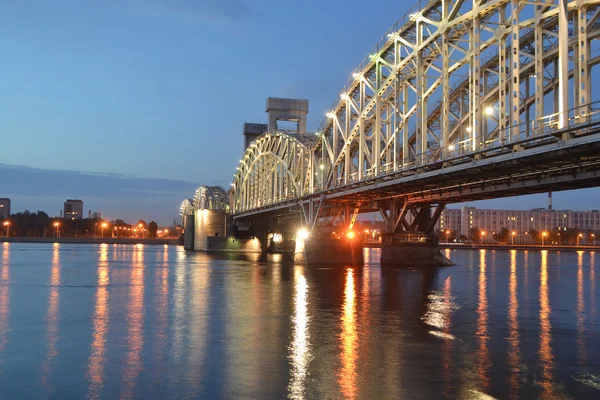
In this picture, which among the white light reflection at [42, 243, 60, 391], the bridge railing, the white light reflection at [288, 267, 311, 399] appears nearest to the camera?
the white light reflection at [288, 267, 311, 399]

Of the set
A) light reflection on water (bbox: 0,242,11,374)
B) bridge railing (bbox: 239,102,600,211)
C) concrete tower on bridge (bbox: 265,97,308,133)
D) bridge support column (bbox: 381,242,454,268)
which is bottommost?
light reflection on water (bbox: 0,242,11,374)

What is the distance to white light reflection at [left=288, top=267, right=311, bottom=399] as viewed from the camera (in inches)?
503

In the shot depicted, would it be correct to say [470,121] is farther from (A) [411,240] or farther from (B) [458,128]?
(A) [411,240]

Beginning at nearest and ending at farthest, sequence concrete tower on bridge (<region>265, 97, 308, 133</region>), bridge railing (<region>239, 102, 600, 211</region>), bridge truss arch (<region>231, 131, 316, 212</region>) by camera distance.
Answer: bridge railing (<region>239, 102, 600, 211</region>) < bridge truss arch (<region>231, 131, 316, 212</region>) < concrete tower on bridge (<region>265, 97, 308, 133</region>)

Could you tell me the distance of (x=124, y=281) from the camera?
42.3m

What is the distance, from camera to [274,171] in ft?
336

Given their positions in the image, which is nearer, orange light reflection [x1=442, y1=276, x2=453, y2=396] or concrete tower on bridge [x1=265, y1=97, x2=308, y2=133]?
orange light reflection [x1=442, y1=276, x2=453, y2=396]

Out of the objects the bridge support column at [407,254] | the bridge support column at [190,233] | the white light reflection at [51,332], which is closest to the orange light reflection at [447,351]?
the white light reflection at [51,332]

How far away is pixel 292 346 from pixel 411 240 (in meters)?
51.4

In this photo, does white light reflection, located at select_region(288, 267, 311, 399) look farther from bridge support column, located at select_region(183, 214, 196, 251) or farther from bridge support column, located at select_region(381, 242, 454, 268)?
bridge support column, located at select_region(183, 214, 196, 251)

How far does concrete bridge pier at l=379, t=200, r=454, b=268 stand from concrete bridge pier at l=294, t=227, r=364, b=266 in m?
3.79

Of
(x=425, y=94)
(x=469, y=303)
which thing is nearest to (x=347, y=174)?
(x=425, y=94)

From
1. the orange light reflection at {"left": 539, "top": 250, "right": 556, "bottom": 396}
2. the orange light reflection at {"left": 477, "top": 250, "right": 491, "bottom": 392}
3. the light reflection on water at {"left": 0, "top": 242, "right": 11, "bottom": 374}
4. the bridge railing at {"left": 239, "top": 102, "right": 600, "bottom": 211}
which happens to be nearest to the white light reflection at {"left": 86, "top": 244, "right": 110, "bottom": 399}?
the light reflection on water at {"left": 0, "top": 242, "right": 11, "bottom": 374}

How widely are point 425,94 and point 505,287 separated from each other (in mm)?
15549
